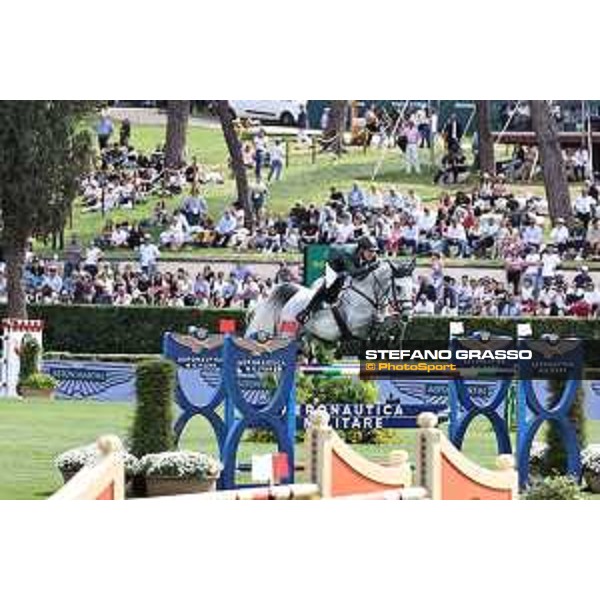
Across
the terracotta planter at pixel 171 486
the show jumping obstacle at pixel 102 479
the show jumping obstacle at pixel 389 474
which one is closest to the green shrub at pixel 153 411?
the terracotta planter at pixel 171 486

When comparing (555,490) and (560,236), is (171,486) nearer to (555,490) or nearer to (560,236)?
(555,490)

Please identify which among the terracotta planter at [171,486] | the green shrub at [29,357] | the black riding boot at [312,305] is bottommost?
the terracotta planter at [171,486]

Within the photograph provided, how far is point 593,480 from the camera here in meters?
15.7

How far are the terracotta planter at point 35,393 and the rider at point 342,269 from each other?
1932 millimetres

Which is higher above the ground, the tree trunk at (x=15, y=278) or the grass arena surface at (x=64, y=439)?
the tree trunk at (x=15, y=278)

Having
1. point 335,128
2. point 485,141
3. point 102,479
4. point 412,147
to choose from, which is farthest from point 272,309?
point 102,479

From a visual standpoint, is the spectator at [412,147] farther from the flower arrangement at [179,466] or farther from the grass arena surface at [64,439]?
the flower arrangement at [179,466]

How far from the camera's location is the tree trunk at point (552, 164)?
16156 millimetres

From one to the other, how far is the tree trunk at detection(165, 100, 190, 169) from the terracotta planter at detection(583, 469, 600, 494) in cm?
354

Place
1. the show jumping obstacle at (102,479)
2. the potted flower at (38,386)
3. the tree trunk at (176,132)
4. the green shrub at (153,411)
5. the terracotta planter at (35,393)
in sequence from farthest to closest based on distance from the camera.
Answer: the terracotta planter at (35,393)
the potted flower at (38,386)
the tree trunk at (176,132)
the green shrub at (153,411)
the show jumping obstacle at (102,479)

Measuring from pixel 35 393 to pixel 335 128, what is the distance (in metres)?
2.84

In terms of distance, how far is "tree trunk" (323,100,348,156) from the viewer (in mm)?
15805

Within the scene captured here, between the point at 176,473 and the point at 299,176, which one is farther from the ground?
the point at 299,176
